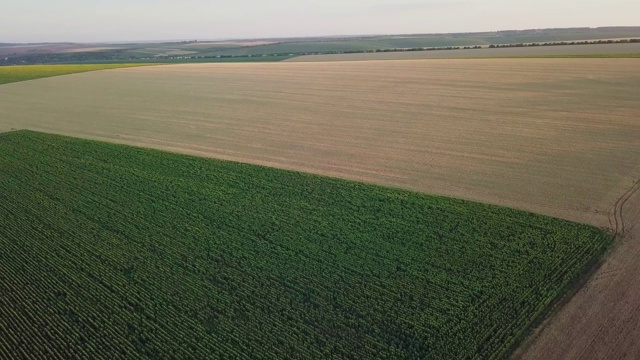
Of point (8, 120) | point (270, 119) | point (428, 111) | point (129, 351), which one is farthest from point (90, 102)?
point (129, 351)

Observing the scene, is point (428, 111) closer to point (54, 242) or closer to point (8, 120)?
point (54, 242)

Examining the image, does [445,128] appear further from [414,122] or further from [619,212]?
[619,212]

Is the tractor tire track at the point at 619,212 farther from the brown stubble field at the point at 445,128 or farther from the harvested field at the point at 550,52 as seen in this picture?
the harvested field at the point at 550,52

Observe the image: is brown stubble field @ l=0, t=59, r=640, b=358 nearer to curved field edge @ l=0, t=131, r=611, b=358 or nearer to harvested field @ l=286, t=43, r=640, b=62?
curved field edge @ l=0, t=131, r=611, b=358

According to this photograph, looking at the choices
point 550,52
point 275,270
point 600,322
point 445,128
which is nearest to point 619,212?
point 600,322

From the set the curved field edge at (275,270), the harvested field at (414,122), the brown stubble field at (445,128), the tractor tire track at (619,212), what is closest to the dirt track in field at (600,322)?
the brown stubble field at (445,128)

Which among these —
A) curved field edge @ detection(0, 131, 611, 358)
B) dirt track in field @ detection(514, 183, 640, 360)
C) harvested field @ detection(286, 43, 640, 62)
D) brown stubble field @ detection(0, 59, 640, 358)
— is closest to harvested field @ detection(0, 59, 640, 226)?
brown stubble field @ detection(0, 59, 640, 358)
